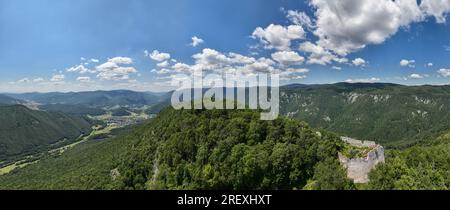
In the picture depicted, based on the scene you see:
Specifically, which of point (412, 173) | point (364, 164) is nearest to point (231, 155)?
point (364, 164)

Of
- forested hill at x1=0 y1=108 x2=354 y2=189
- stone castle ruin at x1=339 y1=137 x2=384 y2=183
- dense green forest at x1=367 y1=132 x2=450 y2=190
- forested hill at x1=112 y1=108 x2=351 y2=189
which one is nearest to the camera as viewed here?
dense green forest at x1=367 y1=132 x2=450 y2=190

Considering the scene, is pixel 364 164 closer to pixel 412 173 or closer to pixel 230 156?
pixel 412 173

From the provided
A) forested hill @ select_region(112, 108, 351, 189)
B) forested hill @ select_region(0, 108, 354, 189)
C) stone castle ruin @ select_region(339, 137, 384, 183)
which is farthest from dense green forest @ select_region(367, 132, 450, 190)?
forested hill @ select_region(112, 108, 351, 189)

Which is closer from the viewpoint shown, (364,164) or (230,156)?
(364,164)

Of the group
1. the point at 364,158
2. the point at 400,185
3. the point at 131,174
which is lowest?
the point at 131,174

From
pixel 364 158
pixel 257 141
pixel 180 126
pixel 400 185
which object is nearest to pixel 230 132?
pixel 257 141

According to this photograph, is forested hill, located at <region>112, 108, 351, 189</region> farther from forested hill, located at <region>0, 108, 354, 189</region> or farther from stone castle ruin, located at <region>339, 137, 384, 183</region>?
stone castle ruin, located at <region>339, 137, 384, 183</region>

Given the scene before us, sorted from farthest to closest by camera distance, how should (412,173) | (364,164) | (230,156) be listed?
(230,156) → (412,173) → (364,164)
